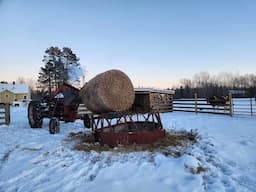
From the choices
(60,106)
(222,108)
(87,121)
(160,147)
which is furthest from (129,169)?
(222,108)

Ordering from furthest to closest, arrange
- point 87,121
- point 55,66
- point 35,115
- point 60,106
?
point 55,66, point 35,115, point 87,121, point 60,106

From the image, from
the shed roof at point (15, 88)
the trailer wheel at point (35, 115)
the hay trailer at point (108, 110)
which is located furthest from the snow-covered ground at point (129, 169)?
the shed roof at point (15, 88)

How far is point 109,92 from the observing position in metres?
7.57

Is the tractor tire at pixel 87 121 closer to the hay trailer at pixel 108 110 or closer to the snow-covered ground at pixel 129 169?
the hay trailer at pixel 108 110

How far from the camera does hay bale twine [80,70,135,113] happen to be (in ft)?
24.5

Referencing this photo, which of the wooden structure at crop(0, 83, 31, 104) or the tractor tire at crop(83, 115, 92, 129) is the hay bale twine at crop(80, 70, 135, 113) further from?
the wooden structure at crop(0, 83, 31, 104)

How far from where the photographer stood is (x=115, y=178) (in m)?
4.25

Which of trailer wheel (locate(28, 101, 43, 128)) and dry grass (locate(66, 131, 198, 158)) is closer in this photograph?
dry grass (locate(66, 131, 198, 158))

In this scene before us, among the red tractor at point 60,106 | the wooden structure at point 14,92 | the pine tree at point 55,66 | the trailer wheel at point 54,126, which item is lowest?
the trailer wheel at point 54,126

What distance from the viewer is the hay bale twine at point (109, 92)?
7480 millimetres

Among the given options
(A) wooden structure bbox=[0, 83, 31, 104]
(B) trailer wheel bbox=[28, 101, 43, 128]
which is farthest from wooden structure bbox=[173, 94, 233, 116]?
(A) wooden structure bbox=[0, 83, 31, 104]

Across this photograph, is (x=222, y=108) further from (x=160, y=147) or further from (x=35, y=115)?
(x=160, y=147)

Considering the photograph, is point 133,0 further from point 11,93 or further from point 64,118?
point 11,93

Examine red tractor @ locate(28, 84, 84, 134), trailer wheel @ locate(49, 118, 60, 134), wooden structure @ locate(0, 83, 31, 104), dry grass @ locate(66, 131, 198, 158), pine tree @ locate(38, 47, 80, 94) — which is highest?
pine tree @ locate(38, 47, 80, 94)
